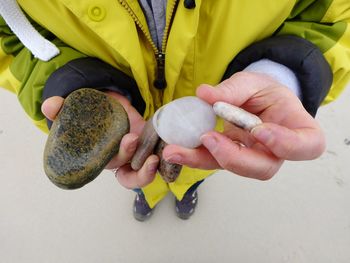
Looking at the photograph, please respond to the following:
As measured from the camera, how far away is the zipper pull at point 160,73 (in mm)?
545

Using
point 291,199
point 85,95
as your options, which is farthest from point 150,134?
point 291,199

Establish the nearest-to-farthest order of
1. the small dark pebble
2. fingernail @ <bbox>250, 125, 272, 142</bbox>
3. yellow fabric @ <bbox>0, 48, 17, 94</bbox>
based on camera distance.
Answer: fingernail @ <bbox>250, 125, 272, 142</bbox> → yellow fabric @ <bbox>0, 48, 17, 94</bbox> → the small dark pebble

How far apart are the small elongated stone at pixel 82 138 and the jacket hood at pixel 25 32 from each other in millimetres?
110

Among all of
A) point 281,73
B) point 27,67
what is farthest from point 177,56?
point 27,67

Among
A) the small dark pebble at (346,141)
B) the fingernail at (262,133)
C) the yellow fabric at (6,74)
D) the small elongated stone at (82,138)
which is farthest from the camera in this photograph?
the small dark pebble at (346,141)

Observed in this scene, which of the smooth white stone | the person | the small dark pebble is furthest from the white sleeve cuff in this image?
the small dark pebble

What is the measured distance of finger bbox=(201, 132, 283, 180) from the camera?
369 millimetres

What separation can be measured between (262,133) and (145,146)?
178mm

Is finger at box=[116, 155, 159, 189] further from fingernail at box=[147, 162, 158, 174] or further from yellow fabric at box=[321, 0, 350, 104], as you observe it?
yellow fabric at box=[321, 0, 350, 104]

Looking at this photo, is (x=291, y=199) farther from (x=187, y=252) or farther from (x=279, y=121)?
(x=279, y=121)

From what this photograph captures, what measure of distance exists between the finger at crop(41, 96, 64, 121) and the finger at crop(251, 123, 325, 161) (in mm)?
260

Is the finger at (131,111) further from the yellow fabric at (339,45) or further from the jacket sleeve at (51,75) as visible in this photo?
the yellow fabric at (339,45)

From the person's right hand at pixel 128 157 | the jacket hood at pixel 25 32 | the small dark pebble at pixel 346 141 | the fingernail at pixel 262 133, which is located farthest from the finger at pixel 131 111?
the small dark pebble at pixel 346 141

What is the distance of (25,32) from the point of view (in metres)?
0.53
